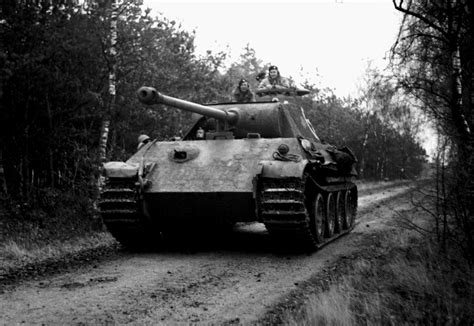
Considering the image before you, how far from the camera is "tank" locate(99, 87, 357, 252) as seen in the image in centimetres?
771

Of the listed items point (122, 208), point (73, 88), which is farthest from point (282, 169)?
point (73, 88)

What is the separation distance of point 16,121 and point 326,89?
26480 millimetres

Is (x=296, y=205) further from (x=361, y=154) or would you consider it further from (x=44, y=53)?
(x=361, y=154)

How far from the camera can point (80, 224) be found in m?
10.7

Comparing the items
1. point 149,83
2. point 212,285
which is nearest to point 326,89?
point 149,83

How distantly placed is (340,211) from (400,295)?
5.73 m

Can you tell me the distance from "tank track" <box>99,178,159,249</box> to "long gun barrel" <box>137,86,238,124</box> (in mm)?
1282

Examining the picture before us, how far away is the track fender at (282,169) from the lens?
7.66 meters

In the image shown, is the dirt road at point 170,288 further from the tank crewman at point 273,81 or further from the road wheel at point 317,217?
the tank crewman at point 273,81

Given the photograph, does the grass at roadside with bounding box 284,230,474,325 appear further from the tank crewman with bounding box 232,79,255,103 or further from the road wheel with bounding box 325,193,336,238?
the tank crewman with bounding box 232,79,255,103

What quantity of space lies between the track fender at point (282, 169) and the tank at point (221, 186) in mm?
14

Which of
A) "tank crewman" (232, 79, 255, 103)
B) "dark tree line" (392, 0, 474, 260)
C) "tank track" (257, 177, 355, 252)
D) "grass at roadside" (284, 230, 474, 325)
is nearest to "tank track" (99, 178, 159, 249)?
"tank track" (257, 177, 355, 252)

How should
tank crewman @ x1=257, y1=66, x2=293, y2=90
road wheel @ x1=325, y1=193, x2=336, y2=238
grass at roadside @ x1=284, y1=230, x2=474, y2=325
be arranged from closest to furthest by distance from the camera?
grass at roadside @ x1=284, y1=230, x2=474, y2=325 < road wheel @ x1=325, y1=193, x2=336, y2=238 < tank crewman @ x1=257, y1=66, x2=293, y2=90

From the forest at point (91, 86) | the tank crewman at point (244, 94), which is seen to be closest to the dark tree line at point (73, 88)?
the forest at point (91, 86)
